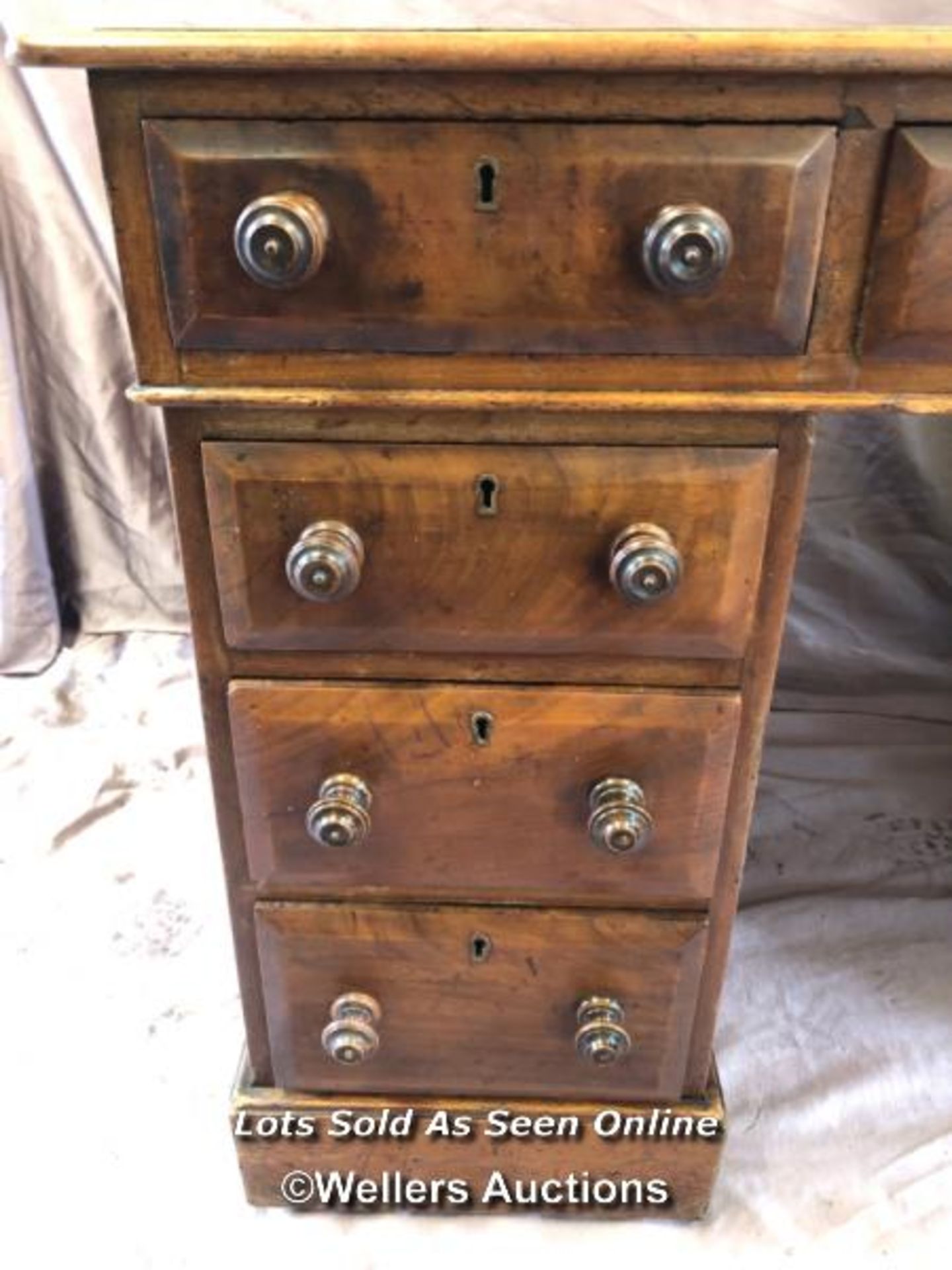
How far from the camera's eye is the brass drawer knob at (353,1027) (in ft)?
2.94

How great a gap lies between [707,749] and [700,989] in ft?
0.74

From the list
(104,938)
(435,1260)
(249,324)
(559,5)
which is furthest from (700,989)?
(559,5)

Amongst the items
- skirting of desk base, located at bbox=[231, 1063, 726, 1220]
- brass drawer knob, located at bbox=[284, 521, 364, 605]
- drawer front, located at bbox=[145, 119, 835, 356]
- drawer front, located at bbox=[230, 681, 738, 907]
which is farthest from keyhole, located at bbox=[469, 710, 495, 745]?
skirting of desk base, located at bbox=[231, 1063, 726, 1220]

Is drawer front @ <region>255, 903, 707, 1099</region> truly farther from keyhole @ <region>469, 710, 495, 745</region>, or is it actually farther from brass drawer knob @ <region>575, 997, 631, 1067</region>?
keyhole @ <region>469, 710, 495, 745</region>

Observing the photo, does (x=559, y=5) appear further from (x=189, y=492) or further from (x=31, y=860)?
(x=31, y=860)

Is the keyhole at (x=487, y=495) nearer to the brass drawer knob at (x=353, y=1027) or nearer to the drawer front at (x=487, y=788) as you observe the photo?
the drawer front at (x=487, y=788)

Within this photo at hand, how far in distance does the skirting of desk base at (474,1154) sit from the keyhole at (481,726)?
0.36 m

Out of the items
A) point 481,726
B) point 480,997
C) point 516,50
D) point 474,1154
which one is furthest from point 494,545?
point 474,1154

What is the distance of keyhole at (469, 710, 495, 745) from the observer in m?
0.78

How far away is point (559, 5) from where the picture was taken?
1.26m

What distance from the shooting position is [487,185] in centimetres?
62

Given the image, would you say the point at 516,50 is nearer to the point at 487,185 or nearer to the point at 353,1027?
the point at 487,185

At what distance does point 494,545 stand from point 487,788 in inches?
7.2

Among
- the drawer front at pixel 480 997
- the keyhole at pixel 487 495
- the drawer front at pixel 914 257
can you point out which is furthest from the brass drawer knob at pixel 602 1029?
the drawer front at pixel 914 257
